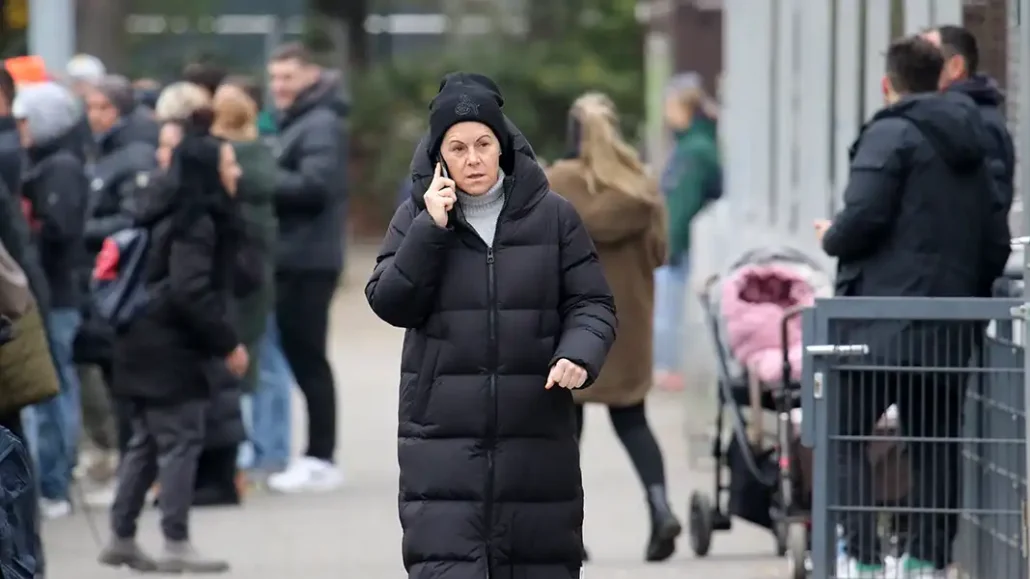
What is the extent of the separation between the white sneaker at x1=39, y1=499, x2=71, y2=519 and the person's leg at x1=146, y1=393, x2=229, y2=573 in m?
1.72

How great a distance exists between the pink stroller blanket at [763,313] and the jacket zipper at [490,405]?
2.82m

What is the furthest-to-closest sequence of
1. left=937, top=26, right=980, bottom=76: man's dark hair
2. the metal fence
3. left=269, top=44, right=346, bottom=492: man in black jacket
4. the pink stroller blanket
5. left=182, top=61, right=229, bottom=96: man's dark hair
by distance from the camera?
left=269, top=44, right=346, bottom=492: man in black jacket → left=182, top=61, right=229, bottom=96: man's dark hair → the pink stroller blanket → left=937, top=26, right=980, bottom=76: man's dark hair → the metal fence

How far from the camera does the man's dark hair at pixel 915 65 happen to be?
854cm

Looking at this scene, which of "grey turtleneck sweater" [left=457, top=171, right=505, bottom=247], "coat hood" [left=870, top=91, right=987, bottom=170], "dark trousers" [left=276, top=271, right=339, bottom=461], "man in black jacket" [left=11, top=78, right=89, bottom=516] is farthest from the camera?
"dark trousers" [left=276, top=271, right=339, bottom=461]

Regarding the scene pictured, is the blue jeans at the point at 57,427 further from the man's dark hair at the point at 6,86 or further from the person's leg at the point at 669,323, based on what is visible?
the person's leg at the point at 669,323

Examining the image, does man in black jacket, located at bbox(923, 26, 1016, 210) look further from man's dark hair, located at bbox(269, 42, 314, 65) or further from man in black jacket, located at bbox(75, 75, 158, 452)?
man's dark hair, located at bbox(269, 42, 314, 65)

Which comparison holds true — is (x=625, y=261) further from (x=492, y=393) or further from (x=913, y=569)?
(x=492, y=393)

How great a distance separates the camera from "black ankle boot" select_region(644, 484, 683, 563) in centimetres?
Result: 1001

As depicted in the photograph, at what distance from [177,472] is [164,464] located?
59mm

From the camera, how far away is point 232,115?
1198 centimetres

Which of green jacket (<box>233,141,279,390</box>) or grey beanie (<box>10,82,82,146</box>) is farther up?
grey beanie (<box>10,82,82,146</box>)

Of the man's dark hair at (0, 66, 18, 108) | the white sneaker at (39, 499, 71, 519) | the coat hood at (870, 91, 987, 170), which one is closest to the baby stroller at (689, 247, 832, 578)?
the coat hood at (870, 91, 987, 170)

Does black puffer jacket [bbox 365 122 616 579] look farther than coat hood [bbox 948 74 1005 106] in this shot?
No

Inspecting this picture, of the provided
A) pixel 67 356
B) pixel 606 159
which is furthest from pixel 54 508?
pixel 606 159
